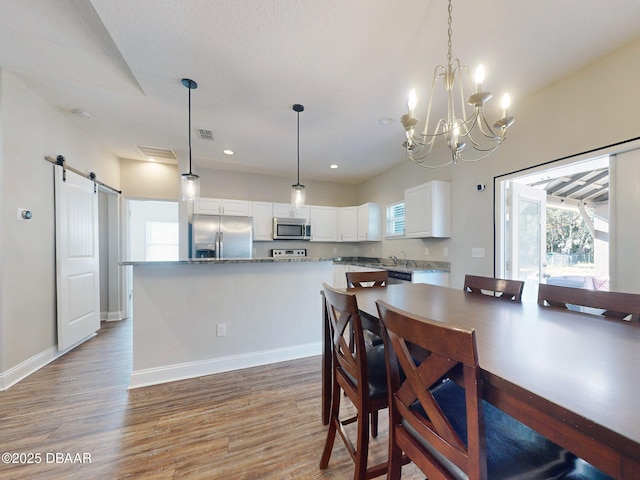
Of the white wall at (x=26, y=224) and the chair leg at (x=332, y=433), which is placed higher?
the white wall at (x=26, y=224)

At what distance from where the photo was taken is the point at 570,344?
34.3 inches

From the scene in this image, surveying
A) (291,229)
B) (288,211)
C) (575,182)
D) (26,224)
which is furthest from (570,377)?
(288,211)

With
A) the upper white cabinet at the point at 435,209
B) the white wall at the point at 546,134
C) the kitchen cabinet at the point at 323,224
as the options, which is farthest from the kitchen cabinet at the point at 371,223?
the upper white cabinet at the point at 435,209

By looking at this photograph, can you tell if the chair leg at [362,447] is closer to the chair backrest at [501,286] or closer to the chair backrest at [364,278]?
the chair backrest at [364,278]

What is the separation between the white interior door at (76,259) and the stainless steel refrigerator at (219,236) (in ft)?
4.06

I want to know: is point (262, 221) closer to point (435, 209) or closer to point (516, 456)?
point (435, 209)

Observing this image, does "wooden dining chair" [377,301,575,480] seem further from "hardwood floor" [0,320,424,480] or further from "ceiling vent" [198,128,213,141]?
"ceiling vent" [198,128,213,141]

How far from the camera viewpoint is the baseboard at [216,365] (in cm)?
220

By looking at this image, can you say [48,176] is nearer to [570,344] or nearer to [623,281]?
[570,344]

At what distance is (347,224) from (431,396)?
461cm

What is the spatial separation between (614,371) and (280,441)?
1.66 m

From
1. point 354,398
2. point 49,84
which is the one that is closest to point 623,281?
point 354,398

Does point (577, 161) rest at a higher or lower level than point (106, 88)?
lower

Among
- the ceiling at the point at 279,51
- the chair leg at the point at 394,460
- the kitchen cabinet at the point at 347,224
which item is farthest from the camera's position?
the kitchen cabinet at the point at 347,224
